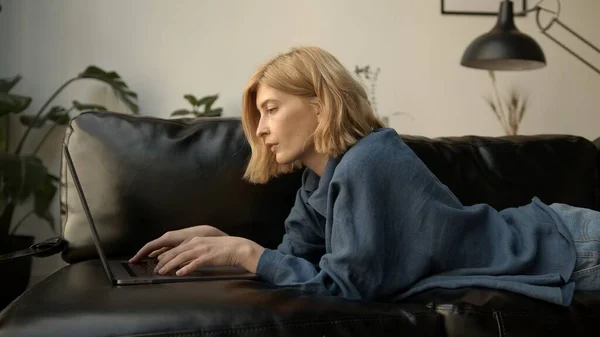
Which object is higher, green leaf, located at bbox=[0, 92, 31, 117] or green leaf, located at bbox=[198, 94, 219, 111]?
green leaf, located at bbox=[0, 92, 31, 117]

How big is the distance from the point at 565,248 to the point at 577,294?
0.45ft

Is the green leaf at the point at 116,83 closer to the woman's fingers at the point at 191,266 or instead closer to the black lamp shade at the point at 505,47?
the black lamp shade at the point at 505,47

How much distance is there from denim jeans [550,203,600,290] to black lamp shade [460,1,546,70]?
1.10 m

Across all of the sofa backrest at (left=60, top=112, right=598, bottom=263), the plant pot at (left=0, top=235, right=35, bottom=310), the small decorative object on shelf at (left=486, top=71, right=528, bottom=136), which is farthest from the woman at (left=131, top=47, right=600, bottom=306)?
the small decorative object on shelf at (left=486, top=71, right=528, bottom=136)

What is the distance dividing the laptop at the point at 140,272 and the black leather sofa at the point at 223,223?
0.11 feet

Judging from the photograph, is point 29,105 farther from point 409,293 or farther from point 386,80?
point 409,293

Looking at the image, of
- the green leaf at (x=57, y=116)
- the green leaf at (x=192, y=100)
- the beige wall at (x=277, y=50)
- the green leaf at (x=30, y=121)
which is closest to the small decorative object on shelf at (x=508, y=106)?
the beige wall at (x=277, y=50)

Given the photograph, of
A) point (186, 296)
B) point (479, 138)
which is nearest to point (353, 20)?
point (479, 138)

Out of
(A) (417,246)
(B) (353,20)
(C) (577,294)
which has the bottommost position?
(C) (577,294)

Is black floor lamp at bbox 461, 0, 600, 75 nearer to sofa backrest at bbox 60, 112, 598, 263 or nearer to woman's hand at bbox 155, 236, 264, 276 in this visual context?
sofa backrest at bbox 60, 112, 598, 263

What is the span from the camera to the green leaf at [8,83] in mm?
2398

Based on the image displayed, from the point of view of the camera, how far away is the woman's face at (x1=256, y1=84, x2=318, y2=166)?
1.22m

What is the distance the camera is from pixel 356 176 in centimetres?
107

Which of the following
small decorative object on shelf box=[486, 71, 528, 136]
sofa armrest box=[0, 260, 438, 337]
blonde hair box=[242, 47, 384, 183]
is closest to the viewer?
sofa armrest box=[0, 260, 438, 337]
